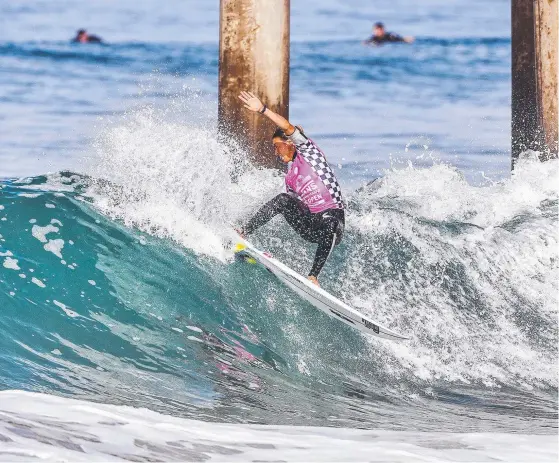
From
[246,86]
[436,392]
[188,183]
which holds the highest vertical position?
[246,86]

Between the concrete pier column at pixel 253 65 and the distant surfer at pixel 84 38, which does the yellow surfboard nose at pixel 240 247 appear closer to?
the concrete pier column at pixel 253 65

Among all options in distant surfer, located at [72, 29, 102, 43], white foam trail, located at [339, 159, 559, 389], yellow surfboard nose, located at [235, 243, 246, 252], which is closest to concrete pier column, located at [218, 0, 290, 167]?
white foam trail, located at [339, 159, 559, 389]

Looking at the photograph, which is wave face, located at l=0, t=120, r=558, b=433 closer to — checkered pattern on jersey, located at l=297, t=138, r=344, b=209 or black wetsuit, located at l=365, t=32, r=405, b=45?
checkered pattern on jersey, located at l=297, t=138, r=344, b=209

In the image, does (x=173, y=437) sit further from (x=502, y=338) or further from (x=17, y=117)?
(x=17, y=117)

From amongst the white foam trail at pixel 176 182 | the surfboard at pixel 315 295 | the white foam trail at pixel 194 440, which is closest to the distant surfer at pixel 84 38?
the white foam trail at pixel 176 182

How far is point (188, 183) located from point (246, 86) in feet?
3.75

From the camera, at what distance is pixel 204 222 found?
33.8 ft

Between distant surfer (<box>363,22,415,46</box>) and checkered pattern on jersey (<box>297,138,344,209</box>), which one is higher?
distant surfer (<box>363,22,415,46</box>)

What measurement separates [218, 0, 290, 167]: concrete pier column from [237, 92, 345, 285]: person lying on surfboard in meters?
1.28

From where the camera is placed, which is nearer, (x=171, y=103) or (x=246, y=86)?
(x=246, y=86)

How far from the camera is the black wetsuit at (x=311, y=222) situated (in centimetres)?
958

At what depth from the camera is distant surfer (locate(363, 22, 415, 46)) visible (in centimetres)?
3416

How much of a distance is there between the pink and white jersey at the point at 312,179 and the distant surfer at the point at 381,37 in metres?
24.7

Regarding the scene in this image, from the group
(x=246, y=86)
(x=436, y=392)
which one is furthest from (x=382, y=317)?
(x=246, y=86)
